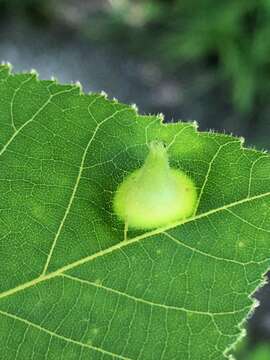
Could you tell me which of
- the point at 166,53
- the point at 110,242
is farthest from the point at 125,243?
the point at 166,53

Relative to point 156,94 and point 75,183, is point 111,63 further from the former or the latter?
point 75,183

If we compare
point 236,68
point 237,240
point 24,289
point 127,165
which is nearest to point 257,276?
point 237,240

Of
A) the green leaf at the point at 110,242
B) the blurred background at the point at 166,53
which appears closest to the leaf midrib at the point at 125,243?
the green leaf at the point at 110,242

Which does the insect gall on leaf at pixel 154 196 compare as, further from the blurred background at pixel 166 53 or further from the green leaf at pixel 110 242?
the blurred background at pixel 166 53

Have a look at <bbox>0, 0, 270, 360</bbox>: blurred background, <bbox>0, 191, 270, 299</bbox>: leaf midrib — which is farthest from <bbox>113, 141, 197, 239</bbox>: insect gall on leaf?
<bbox>0, 0, 270, 360</bbox>: blurred background

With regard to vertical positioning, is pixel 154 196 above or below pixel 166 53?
below

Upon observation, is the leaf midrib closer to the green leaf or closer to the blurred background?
the green leaf

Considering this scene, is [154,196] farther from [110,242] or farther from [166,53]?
[166,53]

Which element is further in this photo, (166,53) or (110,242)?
(166,53)
